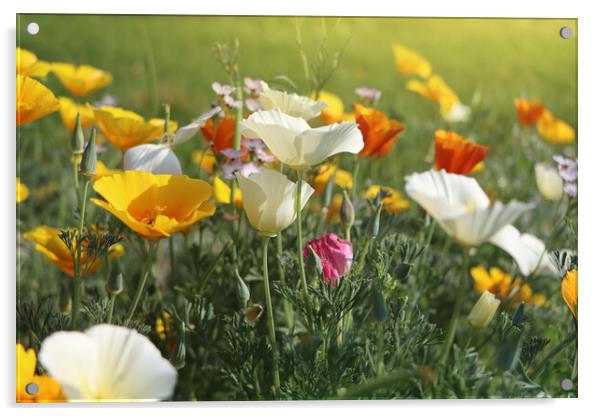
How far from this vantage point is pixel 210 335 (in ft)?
4.55

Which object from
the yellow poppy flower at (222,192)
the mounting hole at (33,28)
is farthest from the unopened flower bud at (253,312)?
the mounting hole at (33,28)

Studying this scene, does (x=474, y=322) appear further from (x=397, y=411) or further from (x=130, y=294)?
(x=130, y=294)

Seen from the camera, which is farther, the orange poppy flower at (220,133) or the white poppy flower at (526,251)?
the orange poppy flower at (220,133)

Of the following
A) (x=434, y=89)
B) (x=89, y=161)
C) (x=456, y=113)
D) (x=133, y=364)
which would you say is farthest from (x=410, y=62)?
(x=133, y=364)

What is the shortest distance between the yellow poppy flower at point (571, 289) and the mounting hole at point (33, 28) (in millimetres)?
921

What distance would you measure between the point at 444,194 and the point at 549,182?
53cm

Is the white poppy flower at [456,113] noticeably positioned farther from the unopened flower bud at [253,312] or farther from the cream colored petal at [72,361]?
the cream colored petal at [72,361]

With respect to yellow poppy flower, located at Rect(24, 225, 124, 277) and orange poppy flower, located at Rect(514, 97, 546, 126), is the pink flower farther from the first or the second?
orange poppy flower, located at Rect(514, 97, 546, 126)

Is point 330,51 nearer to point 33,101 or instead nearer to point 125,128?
point 125,128

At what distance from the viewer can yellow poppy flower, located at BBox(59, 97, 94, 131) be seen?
154cm

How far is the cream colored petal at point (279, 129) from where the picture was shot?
1144 millimetres

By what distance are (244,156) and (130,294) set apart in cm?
32

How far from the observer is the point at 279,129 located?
3.75 ft
